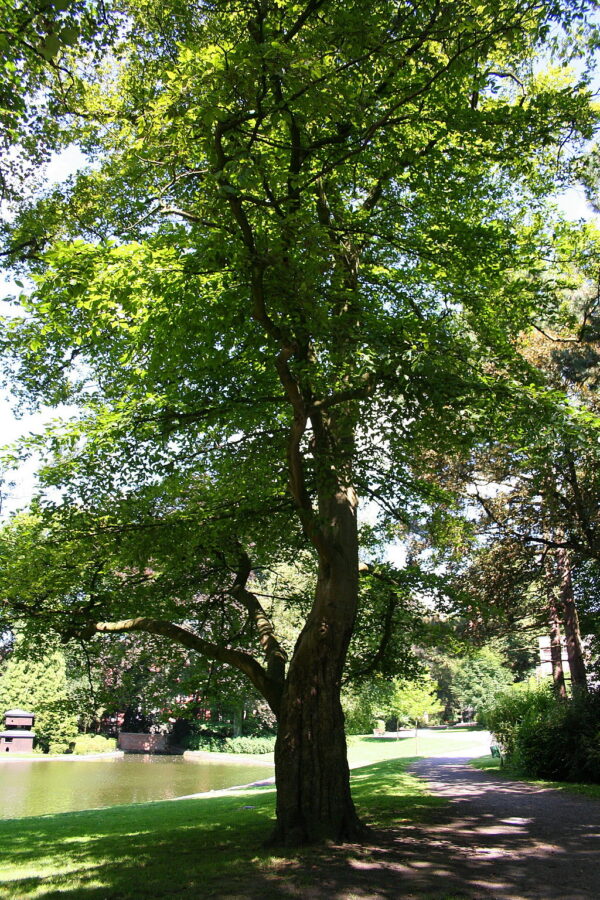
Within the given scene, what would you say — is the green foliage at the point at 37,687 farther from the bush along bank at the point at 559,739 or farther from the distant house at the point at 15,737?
the bush along bank at the point at 559,739

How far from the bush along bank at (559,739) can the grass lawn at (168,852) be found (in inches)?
135

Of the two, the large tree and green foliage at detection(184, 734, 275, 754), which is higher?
the large tree

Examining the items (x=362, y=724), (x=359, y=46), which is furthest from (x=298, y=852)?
(x=362, y=724)

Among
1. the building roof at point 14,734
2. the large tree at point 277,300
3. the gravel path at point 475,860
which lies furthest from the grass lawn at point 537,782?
the building roof at point 14,734

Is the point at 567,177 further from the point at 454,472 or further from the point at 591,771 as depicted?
the point at 591,771

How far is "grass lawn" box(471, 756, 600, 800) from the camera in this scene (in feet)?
41.6

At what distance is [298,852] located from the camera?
7.22 metres

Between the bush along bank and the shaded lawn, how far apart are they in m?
3.73

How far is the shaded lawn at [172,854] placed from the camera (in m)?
6.09

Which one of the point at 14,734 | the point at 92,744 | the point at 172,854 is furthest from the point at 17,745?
the point at 172,854

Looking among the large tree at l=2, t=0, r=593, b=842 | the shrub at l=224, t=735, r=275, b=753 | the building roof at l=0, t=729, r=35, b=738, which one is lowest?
the shrub at l=224, t=735, r=275, b=753

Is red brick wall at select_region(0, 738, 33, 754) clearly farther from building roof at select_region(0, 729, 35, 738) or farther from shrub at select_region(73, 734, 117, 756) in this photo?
shrub at select_region(73, 734, 117, 756)

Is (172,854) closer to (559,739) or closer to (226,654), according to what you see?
(226,654)

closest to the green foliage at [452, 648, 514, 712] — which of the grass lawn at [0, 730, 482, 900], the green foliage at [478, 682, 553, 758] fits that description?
the green foliage at [478, 682, 553, 758]
